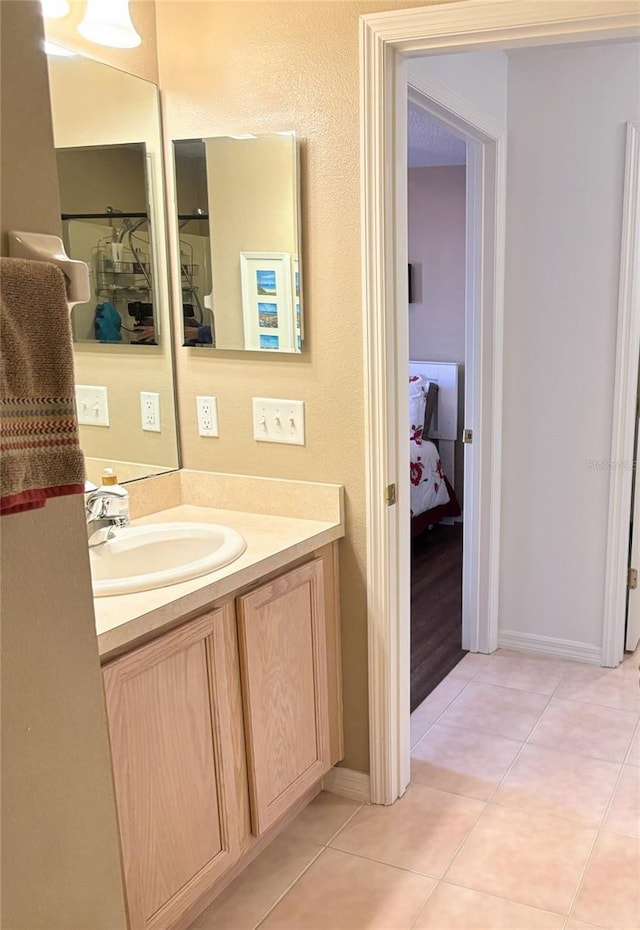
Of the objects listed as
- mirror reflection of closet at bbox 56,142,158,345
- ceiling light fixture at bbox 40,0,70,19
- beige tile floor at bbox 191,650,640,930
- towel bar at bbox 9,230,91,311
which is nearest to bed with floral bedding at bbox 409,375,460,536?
beige tile floor at bbox 191,650,640,930

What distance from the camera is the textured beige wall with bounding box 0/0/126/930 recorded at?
0.99m

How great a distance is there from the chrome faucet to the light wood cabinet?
335 millimetres

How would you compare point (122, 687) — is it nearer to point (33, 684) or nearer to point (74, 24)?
point (33, 684)

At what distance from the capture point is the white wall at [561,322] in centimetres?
290

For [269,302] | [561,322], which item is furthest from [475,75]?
[269,302]

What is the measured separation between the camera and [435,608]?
387 centimetres

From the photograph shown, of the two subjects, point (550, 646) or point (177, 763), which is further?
point (550, 646)

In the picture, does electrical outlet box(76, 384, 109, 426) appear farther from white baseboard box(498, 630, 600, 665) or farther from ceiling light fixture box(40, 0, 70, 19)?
white baseboard box(498, 630, 600, 665)

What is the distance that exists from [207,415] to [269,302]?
15.7 inches

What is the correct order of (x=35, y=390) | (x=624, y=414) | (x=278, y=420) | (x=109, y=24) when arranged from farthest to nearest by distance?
1. (x=624, y=414)
2. (x=278, y=420)
3. (x=109, y=24)
4. (x=35, y=390)

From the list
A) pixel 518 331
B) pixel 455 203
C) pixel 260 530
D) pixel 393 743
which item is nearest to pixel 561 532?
pixel 518 331

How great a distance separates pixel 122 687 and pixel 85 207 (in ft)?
4.10

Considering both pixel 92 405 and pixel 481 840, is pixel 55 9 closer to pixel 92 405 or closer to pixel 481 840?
pixel 92 405

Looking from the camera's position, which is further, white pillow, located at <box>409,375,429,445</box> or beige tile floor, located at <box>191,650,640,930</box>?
white pillow, located at <box>409,375,429,445</box>
